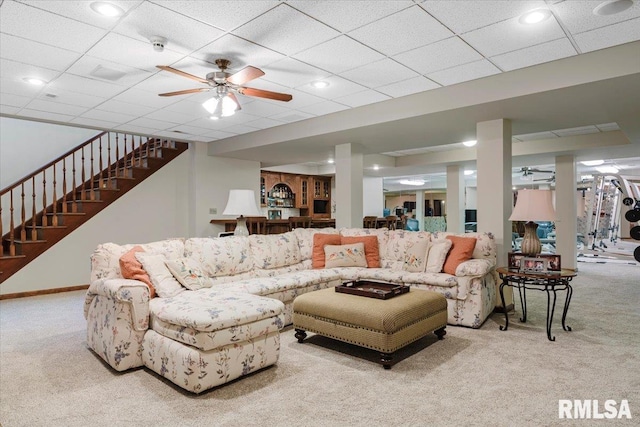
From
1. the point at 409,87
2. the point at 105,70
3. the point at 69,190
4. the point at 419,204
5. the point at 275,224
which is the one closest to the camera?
the point at 105,70

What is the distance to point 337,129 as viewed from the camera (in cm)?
536

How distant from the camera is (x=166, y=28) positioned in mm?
2910

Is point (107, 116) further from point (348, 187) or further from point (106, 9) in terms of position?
point (348, 187)

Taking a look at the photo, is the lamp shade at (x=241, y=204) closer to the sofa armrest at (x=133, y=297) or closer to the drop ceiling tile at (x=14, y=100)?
the sofa armrest at (x=133, y=297)

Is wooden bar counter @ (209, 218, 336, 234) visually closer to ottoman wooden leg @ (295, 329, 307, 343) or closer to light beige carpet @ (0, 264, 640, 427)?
light beige carpet @ (0, 264, 640, 427)

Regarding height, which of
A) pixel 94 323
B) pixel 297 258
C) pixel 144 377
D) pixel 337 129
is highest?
pixel 337 129

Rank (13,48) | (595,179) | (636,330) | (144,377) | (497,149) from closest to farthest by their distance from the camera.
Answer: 1. (144,377)
2. (13,48)
3. (636,330)
4. (497,149)
5. (595,179)

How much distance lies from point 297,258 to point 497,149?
9.06ft

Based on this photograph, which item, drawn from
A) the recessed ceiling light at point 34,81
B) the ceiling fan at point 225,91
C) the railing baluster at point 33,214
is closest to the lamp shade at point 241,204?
the ceiling fan at point 225,91

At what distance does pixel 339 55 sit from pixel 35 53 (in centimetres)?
259

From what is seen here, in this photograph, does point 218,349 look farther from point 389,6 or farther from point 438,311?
point 389,6

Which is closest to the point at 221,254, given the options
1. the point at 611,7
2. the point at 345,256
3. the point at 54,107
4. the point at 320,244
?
the point at 320,244

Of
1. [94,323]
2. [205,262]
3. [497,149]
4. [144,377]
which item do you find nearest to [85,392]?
[144,377]

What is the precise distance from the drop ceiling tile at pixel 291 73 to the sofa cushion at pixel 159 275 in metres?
2.03
